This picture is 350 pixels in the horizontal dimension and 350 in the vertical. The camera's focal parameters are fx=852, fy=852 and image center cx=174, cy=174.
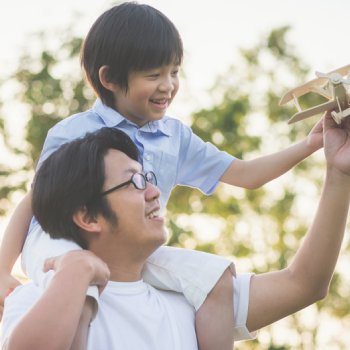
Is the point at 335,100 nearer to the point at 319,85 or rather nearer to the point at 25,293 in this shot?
the point at 319,85

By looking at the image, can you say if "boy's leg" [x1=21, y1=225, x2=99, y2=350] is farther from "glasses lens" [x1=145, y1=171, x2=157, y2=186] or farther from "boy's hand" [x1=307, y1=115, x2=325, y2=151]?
"boy's hand" [x1=307, y1=115, x2=325, y2=151]

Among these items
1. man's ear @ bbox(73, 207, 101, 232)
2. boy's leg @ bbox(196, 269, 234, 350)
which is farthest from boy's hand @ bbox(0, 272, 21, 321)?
boy's leg @ bbox(196, 269, 234, 350)

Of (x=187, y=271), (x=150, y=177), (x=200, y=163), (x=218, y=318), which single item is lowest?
(x=218, y=318)

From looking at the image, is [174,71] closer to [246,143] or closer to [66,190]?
[66,190]

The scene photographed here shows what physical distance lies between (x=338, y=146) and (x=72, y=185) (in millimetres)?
885

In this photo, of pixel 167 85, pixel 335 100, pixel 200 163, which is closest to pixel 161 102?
pixel 167 85

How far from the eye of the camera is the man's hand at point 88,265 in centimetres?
254

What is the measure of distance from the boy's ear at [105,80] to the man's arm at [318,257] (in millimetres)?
1013

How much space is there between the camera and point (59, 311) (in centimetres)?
241

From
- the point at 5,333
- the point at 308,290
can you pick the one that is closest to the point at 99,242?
the point at 5,333

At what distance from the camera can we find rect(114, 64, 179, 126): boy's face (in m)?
3.39

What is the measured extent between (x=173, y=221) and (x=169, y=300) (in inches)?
571

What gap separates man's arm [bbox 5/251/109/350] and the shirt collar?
2.96 ft

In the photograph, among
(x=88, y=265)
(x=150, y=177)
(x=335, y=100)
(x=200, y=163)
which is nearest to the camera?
(x=88, y=265)
